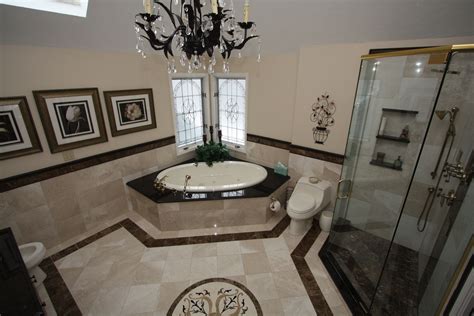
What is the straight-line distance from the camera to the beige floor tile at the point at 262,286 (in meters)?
2.11

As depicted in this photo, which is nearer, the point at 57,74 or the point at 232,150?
the point at 57,74

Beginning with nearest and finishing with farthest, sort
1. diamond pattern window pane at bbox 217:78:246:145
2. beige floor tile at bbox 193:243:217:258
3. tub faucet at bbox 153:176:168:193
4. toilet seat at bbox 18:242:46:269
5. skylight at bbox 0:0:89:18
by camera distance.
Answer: skylight at bbox 0:0:89:18 → toilet seat at bbox 18:242:46:269 → beige floor tile at bbox 193:243:217:258 → tub faucet at bbox 153:176:168:193 → diamond pattern window pane at bbox 217:78:246:145

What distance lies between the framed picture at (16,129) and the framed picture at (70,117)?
0.40ft

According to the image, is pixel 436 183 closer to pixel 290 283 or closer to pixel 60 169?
pixel 290 283

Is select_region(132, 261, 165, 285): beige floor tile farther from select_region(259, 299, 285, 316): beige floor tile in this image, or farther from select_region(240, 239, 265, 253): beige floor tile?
select_region(259, 299, 285, 316): beige floor tile

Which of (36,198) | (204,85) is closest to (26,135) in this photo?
(36,198)

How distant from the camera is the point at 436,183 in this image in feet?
6.97

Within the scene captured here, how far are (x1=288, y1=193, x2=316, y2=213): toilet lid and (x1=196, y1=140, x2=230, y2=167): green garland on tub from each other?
159cm

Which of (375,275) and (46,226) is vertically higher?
(46,226)

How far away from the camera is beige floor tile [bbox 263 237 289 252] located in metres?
2.67

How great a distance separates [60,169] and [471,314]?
371 centimetres

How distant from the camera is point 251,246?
8.85 ft

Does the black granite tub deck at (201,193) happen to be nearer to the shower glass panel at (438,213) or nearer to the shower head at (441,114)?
the shower glass panel at (438,213)

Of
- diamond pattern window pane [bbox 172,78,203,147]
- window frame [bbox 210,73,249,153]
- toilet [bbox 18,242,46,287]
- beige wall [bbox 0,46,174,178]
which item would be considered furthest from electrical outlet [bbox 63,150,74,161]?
window frame [bbox 210,73,249,153]
